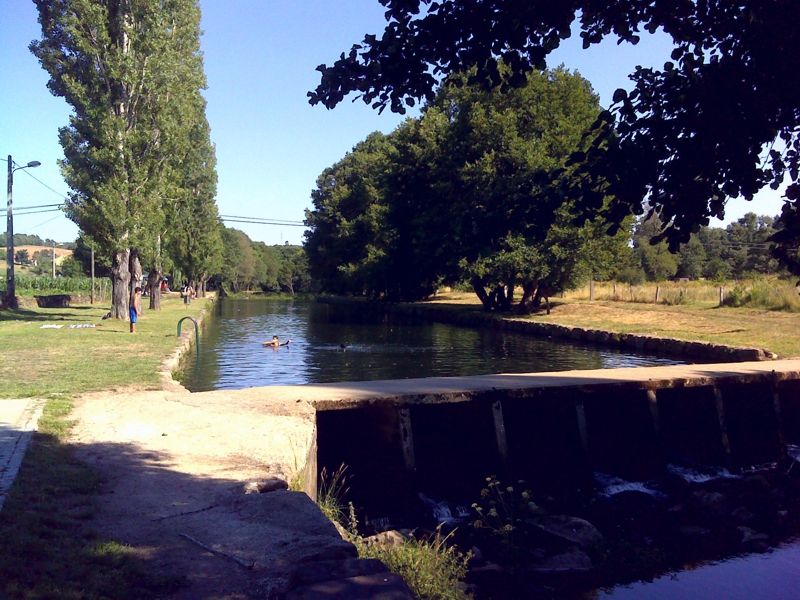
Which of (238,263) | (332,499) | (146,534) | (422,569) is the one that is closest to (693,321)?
(332,499)

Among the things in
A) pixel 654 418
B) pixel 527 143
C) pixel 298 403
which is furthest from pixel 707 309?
pixel 298 403

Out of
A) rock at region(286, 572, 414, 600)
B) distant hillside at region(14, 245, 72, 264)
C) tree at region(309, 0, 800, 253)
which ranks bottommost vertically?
rock at region(286, 572, 414, 600)

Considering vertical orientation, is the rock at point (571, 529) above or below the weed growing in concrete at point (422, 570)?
below

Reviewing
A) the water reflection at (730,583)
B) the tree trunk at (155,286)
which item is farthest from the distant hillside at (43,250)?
the water reflection at (730,583)

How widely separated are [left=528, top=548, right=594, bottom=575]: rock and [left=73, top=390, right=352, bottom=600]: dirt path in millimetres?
2912

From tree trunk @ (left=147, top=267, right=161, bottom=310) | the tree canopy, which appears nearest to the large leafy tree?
the tree canopy

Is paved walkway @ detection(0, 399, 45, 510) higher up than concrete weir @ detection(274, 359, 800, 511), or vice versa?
paved walkway @ detection(0, 399, 45, 510)

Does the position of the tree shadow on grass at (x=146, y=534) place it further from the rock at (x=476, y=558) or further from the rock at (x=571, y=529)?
the rock at (x=571, y=529)

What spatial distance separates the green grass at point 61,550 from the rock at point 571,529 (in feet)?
17.5

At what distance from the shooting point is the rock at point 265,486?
22.2ft

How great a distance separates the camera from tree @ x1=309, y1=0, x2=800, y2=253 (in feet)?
14.5

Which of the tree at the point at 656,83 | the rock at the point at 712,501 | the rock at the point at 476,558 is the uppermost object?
the tree at the point at 656,83

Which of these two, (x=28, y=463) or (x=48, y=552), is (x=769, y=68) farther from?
(x=28, y=463)

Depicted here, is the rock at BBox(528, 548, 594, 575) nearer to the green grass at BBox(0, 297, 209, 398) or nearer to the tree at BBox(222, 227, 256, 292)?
the green grass at BBox(0, 297, 209, 398)
